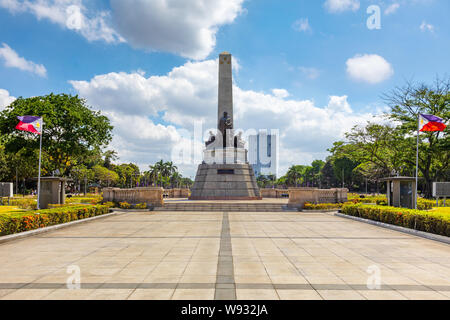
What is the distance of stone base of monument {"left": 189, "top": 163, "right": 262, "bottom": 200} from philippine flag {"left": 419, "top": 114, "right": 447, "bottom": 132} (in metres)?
18.4

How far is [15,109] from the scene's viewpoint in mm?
28375

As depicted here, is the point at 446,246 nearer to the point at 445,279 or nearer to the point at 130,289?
the point at 445,279

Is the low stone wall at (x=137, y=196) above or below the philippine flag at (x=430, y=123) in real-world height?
below

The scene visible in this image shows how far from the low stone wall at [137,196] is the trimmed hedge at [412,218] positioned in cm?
1657

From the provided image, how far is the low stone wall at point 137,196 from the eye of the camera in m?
28.7

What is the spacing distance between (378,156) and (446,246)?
1114 inches

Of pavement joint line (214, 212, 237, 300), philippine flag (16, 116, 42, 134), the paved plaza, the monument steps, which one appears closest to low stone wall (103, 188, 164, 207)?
the monument steps

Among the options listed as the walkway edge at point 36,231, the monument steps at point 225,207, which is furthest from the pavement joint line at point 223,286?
the monument steps at point 225,207

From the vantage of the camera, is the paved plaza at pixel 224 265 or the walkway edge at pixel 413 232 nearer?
the paved plaza at pixel 224 265

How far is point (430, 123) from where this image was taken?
19.5 meters

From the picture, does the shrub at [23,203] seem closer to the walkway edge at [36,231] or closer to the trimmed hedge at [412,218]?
the walkway edge at [36,231]

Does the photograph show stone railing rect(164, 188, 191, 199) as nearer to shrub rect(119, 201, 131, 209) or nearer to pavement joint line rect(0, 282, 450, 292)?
shrub rect(119, 201, 131, 209)

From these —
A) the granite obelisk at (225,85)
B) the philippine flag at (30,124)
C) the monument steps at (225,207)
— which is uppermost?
the granite obelisk at (225,85)

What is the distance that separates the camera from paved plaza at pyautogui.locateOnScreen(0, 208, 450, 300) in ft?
20.9
